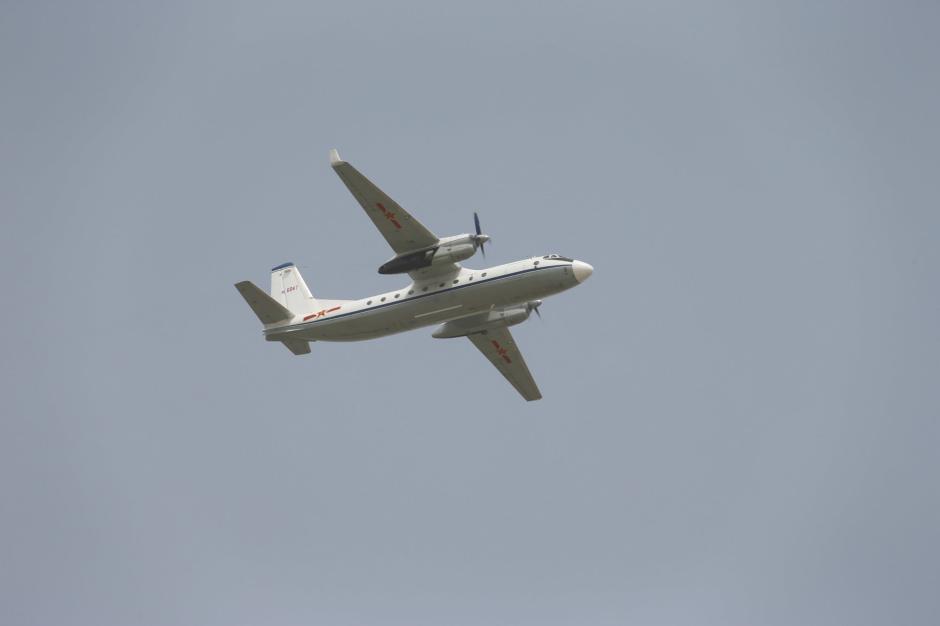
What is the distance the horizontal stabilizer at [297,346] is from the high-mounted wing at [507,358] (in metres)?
7.39

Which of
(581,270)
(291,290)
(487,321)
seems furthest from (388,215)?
(291,290)

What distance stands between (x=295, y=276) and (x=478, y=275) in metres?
11.2

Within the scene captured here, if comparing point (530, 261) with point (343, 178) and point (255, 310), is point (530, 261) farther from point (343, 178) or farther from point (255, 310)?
point (255, 310)

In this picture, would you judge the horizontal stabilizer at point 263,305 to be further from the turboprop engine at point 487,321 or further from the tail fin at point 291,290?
the turboprop engine at point 487,321

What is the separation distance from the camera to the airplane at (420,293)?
40781 millimetres

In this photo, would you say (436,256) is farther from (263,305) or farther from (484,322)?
(263,305)

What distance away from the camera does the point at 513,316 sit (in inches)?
1768

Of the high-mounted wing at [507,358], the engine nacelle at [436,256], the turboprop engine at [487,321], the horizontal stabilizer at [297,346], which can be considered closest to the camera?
the engine nacelle at [436,256]

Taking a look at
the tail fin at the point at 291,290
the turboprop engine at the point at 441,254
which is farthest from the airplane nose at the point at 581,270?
the tail fin at the point at 291,290

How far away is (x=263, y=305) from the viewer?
144ft

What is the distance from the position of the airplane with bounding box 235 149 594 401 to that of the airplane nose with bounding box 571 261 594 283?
0.04 meters

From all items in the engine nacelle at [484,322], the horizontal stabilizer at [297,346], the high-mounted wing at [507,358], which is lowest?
the high-mounted wing at [507,358]

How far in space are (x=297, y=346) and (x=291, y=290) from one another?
13.1ft

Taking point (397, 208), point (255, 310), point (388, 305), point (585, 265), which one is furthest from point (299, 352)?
point (585, 265)
